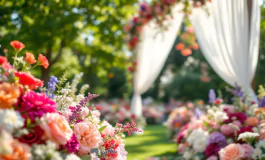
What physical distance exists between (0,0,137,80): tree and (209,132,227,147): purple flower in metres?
2.88

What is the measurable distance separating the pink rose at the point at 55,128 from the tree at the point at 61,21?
303cm

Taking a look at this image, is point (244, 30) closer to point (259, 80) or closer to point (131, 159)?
point (131, 159)

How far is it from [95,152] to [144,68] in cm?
552

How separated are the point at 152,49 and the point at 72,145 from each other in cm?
548

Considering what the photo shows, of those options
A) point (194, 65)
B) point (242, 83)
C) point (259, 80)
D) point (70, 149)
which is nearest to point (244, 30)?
point (242, 83)

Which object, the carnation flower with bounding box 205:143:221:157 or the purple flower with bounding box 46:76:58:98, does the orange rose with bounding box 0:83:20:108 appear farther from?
the carnation flower with bounding box 205:143:221:157

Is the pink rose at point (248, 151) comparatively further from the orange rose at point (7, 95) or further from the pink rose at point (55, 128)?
the orange rose at point (7, 95)

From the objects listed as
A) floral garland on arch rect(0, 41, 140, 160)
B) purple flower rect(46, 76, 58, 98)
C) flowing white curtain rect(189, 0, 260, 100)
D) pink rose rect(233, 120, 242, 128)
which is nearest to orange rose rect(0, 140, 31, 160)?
floral garland on arch rect(0, 41, 140, 160)

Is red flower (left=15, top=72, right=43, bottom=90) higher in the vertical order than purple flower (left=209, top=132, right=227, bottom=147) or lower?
lower

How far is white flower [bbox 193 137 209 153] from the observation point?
3688 millimetres

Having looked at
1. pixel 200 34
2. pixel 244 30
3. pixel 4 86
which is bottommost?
pixel 4 86

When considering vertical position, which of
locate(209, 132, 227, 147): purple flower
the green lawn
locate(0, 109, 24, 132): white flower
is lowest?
locate(0, 109, 24, 132): white flower

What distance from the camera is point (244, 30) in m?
3.96

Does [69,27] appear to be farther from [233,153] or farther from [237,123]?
[233,153]
